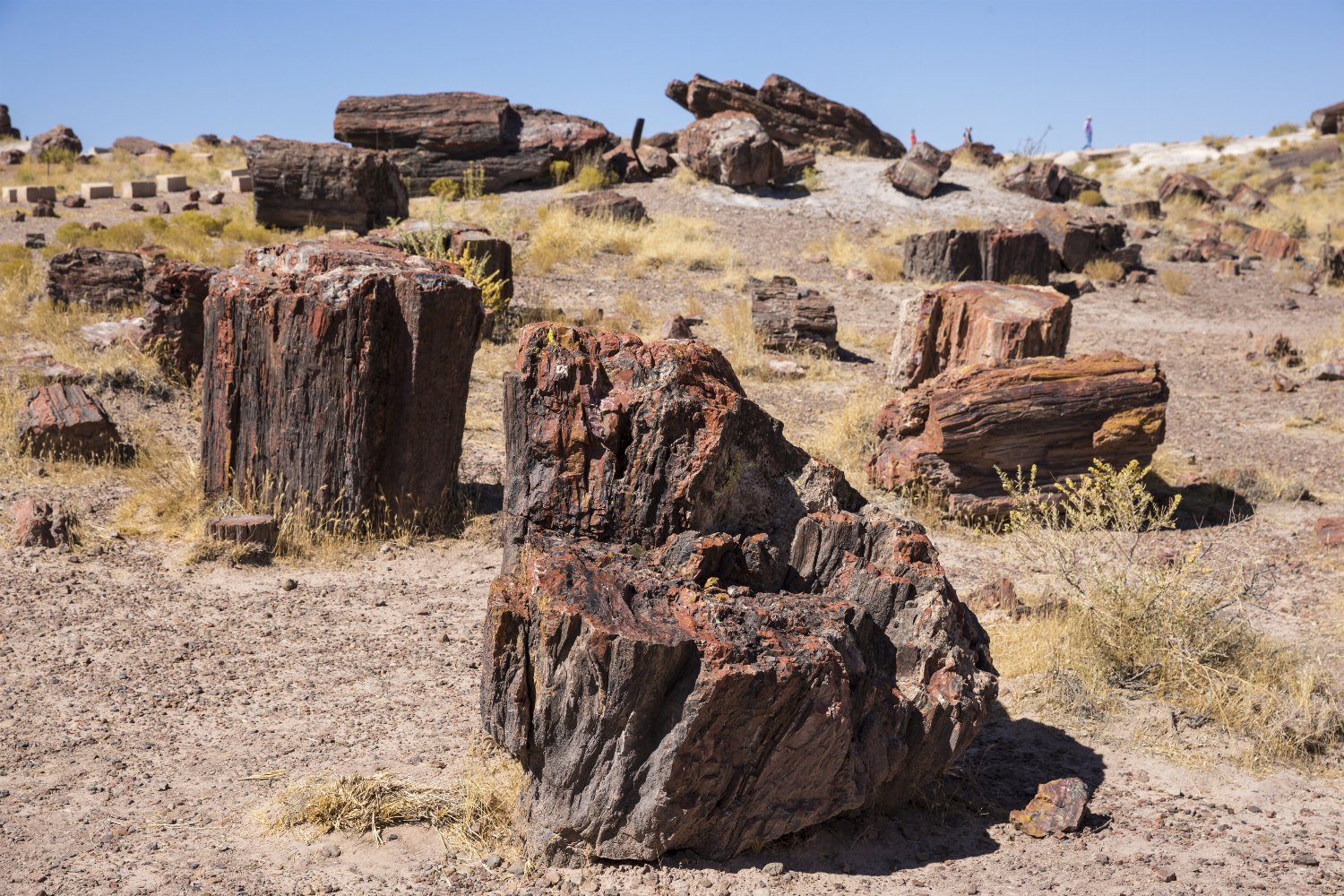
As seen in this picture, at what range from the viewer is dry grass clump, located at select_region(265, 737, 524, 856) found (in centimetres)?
392

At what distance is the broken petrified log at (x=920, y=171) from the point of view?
70.9 ft

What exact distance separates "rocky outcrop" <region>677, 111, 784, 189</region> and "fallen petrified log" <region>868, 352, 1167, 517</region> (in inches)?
533

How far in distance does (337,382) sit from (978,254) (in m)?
12.0

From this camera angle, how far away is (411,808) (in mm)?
4066

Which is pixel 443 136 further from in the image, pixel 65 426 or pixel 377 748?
pixel 377 748

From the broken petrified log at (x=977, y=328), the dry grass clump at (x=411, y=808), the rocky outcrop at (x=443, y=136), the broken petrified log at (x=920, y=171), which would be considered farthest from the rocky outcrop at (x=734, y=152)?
the dry grass clump at (x=411, y=808)

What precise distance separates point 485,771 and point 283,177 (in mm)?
14243

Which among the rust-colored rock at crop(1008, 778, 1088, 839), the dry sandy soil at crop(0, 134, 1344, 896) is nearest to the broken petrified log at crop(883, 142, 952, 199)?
the dry sandy soil at crop(0, 134, 1344, 896)

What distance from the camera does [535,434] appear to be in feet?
14.6

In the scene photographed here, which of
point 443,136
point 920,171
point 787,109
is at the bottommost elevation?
point 443,136

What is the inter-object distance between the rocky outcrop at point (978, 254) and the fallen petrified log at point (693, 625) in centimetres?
1247

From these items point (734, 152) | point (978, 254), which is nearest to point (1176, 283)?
point (978, 254)

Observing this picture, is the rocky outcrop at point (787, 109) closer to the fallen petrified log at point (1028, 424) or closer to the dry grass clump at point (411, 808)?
the fallen petrified log at point (1028, 424)

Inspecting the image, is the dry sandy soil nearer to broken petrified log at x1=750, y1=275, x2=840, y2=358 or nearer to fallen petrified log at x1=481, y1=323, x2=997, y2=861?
fallen petrified log at x1=481, y1=323, x2=997, y2=861
